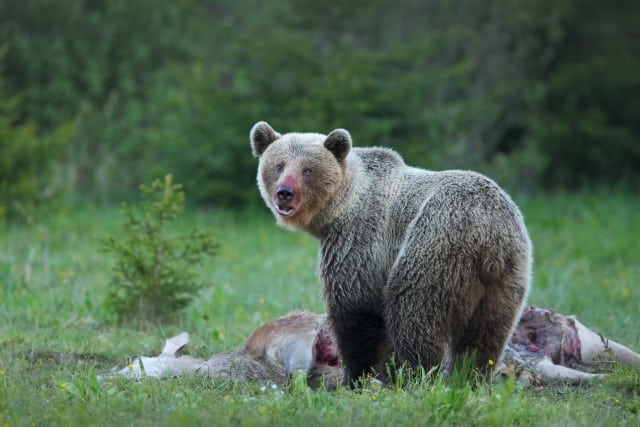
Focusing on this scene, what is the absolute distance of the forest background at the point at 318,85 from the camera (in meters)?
16.8

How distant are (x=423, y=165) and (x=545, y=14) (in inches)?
256

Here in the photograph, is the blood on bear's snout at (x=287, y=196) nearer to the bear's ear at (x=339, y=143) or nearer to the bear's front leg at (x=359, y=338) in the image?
the bear's ear at (x=339, y=143)

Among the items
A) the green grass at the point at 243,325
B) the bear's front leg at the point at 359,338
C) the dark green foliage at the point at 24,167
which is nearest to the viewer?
the green grass at the point at 243,325

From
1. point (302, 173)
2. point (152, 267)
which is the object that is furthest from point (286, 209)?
point (152, 267)

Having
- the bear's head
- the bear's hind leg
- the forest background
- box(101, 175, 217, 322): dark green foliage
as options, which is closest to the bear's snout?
the bear's head

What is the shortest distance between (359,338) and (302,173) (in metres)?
1.28

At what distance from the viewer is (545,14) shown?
21.0 metres

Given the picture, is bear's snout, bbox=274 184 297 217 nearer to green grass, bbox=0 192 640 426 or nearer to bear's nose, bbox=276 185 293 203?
bear's nose, bbox=276 185 293 203

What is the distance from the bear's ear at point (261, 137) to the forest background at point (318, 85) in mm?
8509

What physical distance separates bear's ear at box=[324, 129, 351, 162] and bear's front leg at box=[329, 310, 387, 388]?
1200 mm

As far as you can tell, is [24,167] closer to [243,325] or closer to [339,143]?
[243,325]

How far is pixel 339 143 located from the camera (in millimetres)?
7059

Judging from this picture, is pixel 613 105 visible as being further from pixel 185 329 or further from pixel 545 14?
pixel 185 329

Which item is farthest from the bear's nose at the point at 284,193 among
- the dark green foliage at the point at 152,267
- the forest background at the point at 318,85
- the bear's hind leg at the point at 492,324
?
the forest background at the point at 318,85
